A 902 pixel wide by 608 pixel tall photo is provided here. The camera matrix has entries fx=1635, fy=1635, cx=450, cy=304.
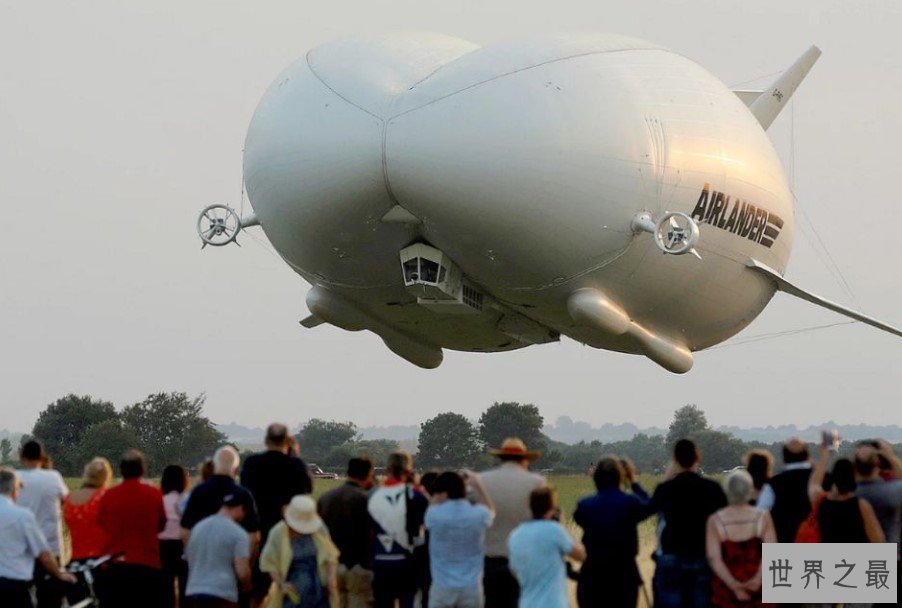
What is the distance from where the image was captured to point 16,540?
52.4 feet

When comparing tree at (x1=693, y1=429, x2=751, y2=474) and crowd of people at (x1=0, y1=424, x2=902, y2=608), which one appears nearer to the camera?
crowd of people at (x1=0, y1=424, x2=902, y2=608)

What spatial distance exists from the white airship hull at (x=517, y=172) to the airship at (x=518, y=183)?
0.04 m

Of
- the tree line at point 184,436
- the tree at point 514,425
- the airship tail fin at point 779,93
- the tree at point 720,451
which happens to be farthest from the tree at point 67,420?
the airship tail fin at point 779,93

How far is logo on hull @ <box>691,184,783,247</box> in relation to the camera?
98.8 ft

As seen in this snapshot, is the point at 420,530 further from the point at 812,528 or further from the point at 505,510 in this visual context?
the point at 812,528

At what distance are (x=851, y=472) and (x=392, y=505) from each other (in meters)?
4.77

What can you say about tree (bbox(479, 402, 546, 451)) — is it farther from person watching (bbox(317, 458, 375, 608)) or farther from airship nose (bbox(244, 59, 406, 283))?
person watching (bbox(317, 458, 375, 608))

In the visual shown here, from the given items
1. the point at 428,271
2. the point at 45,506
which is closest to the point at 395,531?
the point at 45,506

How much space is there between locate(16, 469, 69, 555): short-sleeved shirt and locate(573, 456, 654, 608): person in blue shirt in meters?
5.72

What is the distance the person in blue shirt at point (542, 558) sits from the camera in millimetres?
15172

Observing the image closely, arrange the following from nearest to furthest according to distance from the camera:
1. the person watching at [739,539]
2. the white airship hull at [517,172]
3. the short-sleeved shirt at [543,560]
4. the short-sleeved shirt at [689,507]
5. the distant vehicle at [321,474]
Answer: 1. the short-sleeved shirt at [543,560]
2. the person watching at [739,539]
3. the short-sleeved shirt at [689,507]
4. the white airship hull at [517,172]
5. the distant vehicle at [321,474]

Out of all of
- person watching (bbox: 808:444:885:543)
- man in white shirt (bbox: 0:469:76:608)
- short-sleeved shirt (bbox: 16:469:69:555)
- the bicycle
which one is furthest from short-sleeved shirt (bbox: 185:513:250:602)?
person watching (bbox: 808:444:885:543)

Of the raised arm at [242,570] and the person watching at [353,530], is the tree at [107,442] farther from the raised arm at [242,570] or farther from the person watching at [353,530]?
the raised arm at [242,570]

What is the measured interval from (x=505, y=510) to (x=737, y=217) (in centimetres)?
1592
